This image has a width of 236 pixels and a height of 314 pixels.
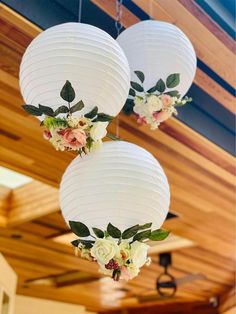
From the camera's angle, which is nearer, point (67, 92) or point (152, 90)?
point (67, 92)

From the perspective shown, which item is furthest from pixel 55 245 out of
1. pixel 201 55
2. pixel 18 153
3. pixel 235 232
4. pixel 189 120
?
pixel 201 55

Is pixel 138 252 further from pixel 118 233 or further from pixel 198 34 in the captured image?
pixel 198 34

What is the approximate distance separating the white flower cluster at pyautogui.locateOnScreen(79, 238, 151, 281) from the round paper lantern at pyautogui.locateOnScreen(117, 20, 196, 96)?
0.40m

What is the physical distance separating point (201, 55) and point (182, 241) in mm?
2315

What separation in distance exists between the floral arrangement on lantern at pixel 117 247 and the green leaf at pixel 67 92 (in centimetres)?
25

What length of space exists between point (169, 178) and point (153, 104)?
145cm

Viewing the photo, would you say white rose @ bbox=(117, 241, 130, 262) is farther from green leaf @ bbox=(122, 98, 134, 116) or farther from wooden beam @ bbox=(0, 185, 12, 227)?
wooden beam @ bbox=(0, 185, 12, 227)

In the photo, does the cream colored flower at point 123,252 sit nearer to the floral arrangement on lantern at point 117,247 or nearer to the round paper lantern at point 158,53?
the floral arrangement on lantern at point 117,247

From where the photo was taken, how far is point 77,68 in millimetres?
904

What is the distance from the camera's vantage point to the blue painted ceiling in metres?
1.54

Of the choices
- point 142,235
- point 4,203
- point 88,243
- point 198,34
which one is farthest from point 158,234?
point 4,203

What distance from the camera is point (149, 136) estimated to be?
216cm

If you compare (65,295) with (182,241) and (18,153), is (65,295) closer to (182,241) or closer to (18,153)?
(182,241)

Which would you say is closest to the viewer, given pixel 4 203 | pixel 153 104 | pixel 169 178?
pixel 153 104
